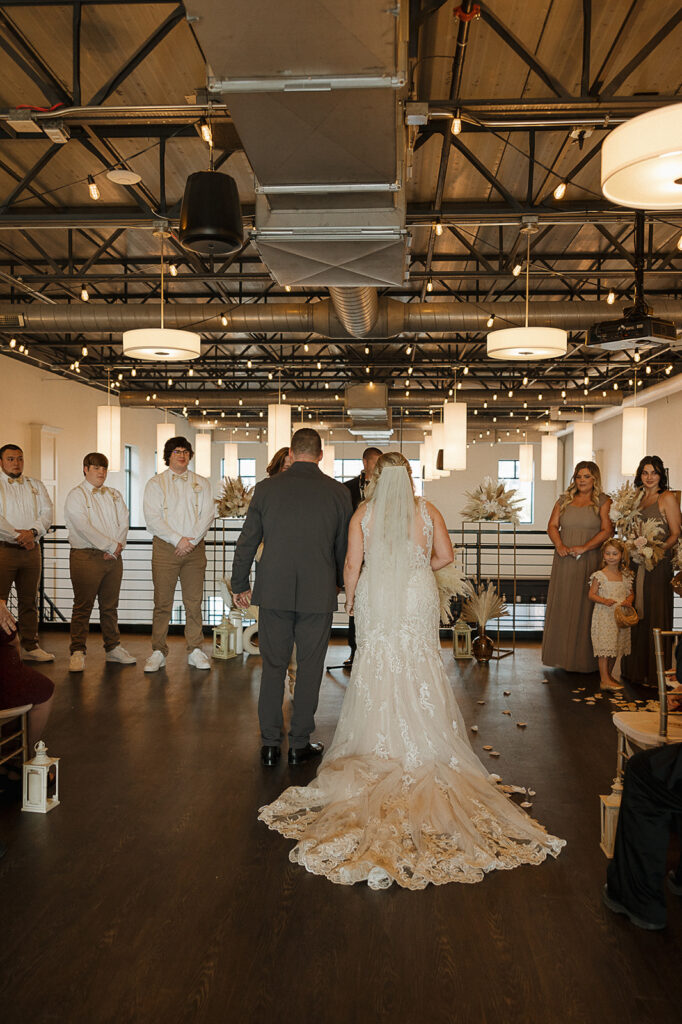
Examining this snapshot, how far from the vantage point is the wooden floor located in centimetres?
223

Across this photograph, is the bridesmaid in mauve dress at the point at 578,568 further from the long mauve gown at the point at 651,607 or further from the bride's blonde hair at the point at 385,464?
the bride's blonde hair at the point at 385,464

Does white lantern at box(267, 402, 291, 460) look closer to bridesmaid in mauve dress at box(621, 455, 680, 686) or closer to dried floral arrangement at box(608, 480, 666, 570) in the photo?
dried floral arrangement at box(608, 480, 666, 570)

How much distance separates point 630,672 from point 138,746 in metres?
4.03

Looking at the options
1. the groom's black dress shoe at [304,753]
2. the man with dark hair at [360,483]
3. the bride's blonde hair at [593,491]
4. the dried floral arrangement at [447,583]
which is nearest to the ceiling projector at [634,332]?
the bride's blonde hair at [593,491]

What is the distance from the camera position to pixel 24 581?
679 cm

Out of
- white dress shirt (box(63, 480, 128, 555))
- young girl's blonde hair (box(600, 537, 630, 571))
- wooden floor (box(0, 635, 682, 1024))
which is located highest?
white dress shirt (box(63, 480, 128, 555))

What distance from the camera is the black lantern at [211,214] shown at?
4836mm

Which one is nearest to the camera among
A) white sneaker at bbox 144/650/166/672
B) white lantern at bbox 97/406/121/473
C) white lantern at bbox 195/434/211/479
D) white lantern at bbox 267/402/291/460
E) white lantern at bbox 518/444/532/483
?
white sneaker at bbox 144/650/166/672

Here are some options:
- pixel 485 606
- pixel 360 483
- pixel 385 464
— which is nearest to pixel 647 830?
pixel 385 464

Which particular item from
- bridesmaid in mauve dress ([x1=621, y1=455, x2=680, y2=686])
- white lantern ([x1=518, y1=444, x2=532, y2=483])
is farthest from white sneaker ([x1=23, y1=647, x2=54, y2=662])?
white lantern ([x1=518, y1=444, x2=532, y2=483])

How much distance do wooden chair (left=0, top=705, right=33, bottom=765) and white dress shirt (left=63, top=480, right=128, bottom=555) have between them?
117 inches

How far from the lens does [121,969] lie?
2.38 meters

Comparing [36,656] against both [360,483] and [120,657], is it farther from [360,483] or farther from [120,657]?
[360,483]

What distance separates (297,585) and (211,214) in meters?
2.41
